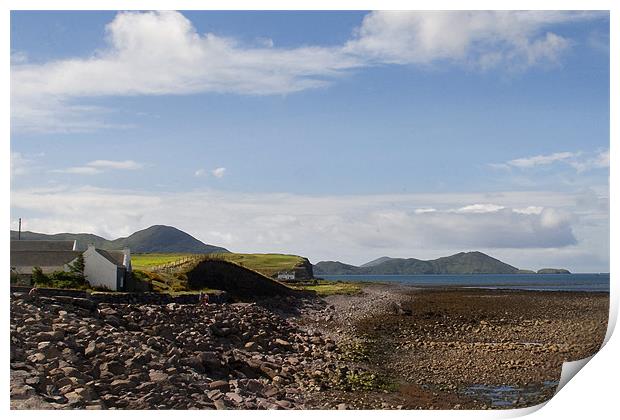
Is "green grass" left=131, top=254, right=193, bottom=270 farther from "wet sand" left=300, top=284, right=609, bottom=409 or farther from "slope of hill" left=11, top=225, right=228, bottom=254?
"wet sand" left=300, top=284, right=609, bottom=409

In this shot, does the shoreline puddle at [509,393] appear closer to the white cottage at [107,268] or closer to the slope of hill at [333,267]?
the slope of hill at [333,267]

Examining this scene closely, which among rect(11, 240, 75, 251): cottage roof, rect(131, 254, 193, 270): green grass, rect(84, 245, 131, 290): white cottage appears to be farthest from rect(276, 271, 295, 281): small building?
rect(11, 240, 75, 251): cottage roof

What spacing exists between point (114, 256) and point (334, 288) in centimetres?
236

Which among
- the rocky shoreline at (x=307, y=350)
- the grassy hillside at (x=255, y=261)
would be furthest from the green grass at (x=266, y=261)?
the rocky shoreline at (x=307, y=350)

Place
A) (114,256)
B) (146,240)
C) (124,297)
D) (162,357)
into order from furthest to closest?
(124,297) → (114,256) → (146,240) → (162,357)

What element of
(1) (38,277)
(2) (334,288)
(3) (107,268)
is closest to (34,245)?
(1) (38,277)

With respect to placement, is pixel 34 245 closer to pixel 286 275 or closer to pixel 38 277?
pixel 38 277

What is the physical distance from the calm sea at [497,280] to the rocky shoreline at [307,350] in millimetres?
139

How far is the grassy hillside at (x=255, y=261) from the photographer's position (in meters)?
8.12

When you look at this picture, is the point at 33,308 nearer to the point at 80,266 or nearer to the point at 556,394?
the point at 80,266

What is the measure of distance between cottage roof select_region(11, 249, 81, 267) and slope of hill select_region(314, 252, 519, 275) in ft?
8.72

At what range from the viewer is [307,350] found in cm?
819

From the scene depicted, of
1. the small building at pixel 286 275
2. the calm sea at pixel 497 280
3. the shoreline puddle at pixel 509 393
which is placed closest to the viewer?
the shoreline puddle at pixel 509 393

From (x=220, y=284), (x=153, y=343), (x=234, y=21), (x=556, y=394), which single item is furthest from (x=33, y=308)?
(x=556, y=394)
